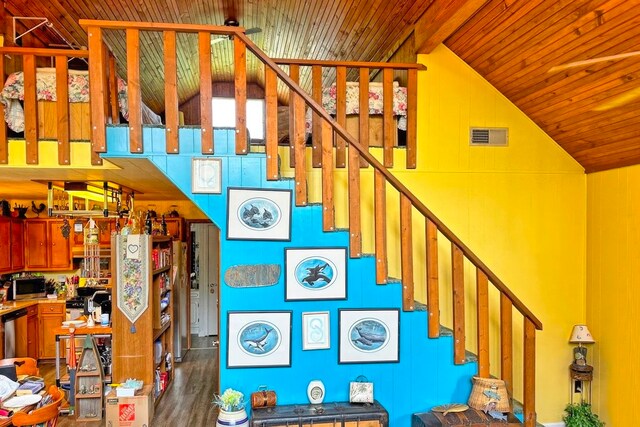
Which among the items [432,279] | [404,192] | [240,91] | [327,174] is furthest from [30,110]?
[432,279]

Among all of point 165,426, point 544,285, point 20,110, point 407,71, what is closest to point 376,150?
point 407,71

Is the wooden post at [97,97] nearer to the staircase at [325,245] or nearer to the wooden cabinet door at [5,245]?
the staircase at [325,245]

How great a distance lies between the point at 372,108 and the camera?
398 cm

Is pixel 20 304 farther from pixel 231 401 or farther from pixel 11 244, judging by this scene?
pixel 231 401

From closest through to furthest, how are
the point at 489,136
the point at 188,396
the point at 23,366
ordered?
the point at 23,366
the point at 489,136
the point at 188,396

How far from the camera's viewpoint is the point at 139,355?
434cm

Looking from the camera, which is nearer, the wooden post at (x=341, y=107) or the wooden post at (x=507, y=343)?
the wooden post at (x=507, y=343)

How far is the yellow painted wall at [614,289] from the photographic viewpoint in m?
3.67

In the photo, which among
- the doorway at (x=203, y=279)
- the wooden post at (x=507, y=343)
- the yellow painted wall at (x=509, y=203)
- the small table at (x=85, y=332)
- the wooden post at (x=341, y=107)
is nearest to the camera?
the wooden post at (x=507, y=343)

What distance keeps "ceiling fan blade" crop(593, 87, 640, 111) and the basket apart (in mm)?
2394

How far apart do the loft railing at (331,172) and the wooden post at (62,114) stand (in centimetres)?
50

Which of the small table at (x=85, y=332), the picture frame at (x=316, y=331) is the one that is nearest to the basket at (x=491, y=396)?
the picture frame at (x=316, y=331)

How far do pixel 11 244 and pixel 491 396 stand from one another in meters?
6.71

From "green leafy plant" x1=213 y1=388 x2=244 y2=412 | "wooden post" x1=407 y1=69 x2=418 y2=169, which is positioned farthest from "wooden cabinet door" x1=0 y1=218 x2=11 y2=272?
"wooden post" x1=407 y1=69 x2=418 y2=169
